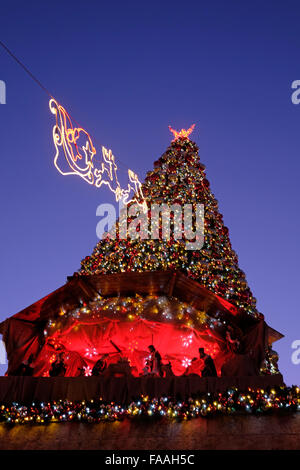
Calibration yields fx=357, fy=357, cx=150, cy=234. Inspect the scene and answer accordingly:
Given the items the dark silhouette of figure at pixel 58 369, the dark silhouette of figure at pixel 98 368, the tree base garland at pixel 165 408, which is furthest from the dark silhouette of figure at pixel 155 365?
the dark silhouette of figure at pixel 58 369

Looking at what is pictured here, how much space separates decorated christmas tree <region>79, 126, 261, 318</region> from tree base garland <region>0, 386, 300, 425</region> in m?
3.85

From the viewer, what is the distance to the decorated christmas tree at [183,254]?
37.9 feet

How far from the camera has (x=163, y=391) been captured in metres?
7.09

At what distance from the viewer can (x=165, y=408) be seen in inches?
257

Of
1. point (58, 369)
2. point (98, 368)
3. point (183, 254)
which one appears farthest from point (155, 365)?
point (183, 254)

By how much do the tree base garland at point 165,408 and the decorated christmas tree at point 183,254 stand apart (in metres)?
3.85

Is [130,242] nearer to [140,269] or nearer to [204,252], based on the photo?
[140,269]

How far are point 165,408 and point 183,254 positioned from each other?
6.10 m

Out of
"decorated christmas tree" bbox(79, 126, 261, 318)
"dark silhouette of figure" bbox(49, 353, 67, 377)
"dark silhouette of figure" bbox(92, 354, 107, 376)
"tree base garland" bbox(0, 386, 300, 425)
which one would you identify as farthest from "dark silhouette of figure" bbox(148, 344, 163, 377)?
"decorated christmas tree" bbox(79, 126, 261, 318)

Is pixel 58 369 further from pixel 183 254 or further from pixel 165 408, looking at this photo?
pixel 183 254

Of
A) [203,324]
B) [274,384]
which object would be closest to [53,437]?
[274,384]

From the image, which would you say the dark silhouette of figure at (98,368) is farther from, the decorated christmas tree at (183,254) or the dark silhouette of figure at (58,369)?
the decorated christmas tree at (183,254)

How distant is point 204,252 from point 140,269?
2.33m

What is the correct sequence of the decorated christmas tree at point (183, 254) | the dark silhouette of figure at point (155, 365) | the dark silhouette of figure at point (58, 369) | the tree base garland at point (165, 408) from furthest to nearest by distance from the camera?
the decorated christmas tree at point (183, 254), the dark silhouette of figure at point (58, 369), the dark silhouette of figure at point (155, 365), the tree base garland at point (165, 408)
